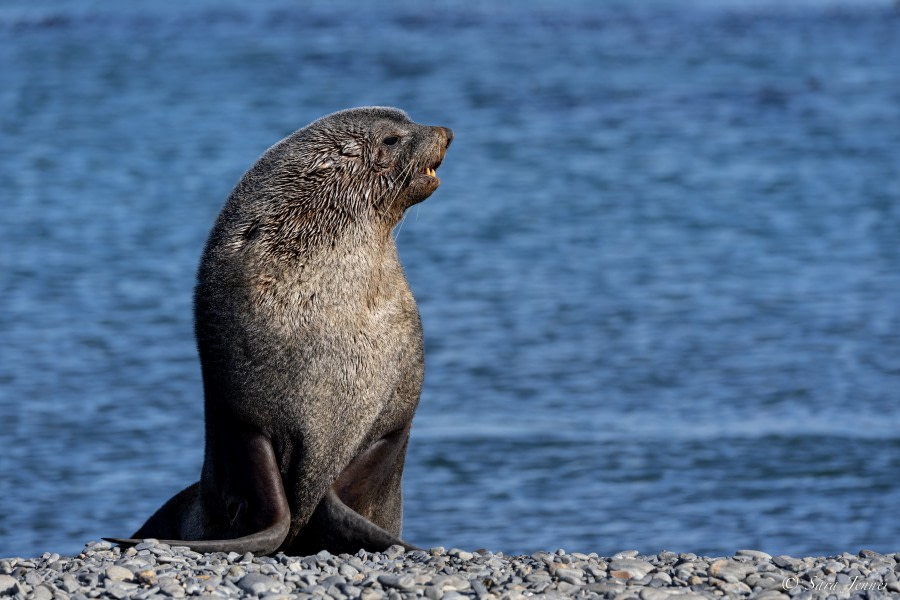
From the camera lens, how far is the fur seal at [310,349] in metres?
6.89

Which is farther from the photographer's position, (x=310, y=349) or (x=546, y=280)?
(x=546, y=280)

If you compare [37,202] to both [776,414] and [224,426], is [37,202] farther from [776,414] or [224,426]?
[224,426]

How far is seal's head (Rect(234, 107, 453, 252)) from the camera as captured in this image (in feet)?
23.9

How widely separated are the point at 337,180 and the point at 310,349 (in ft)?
2.90

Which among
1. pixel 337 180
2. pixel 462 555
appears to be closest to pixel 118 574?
pixel 462 555

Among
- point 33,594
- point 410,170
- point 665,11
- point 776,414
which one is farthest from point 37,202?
point 665,11

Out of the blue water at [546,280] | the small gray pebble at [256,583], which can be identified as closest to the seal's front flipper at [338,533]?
the small gray pebble at [256,583]

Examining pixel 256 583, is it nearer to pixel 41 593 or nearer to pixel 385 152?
pixel 41 593

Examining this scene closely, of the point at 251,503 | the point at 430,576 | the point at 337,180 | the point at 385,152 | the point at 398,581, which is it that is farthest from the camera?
the point at 385,152

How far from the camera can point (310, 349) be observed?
7.01 meters

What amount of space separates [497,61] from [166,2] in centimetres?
1705

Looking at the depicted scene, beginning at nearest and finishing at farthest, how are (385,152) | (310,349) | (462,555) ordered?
(462,555)
(310,349)
(385,152)

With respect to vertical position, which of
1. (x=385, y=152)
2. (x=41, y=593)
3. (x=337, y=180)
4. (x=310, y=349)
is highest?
(x=385, y=152)

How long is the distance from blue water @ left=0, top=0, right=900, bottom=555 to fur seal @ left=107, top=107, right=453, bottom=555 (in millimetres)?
2885
